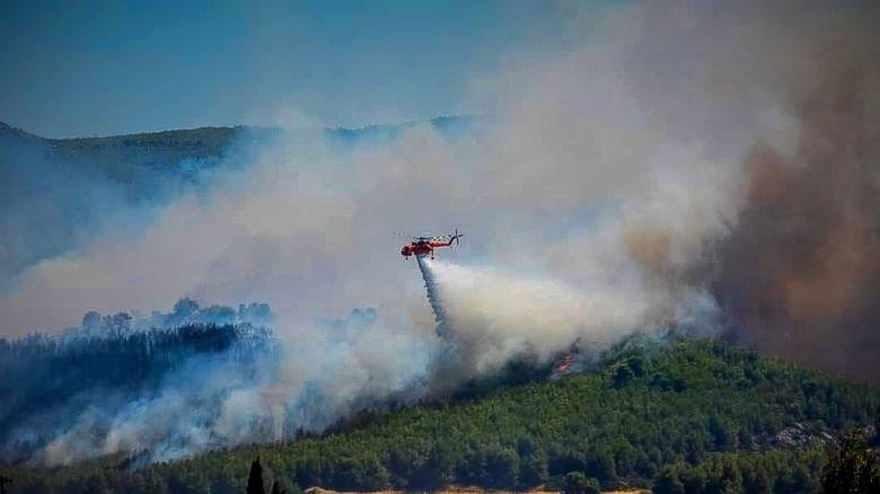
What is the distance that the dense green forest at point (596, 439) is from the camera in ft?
174

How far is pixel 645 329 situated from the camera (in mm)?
62188

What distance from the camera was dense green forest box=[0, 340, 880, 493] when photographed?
5312cm

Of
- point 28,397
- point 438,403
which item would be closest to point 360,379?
point 438,403

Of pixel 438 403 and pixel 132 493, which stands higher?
pixel 438 403

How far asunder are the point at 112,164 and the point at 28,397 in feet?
52.2

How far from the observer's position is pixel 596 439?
5731cm

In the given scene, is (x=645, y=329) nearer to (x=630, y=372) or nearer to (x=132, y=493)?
(x=630, y=372)

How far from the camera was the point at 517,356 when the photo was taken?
199 ft

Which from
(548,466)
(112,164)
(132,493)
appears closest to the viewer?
→ (132,493)

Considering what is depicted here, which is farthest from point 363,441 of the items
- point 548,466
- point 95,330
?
point 95,330

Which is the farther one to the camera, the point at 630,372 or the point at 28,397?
the point at 630,372

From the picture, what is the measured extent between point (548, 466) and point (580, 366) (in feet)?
21.6

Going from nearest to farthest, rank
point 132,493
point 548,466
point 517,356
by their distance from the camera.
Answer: point 132,493, point 548,466, point 517,356

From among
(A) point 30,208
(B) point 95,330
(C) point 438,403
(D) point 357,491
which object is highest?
(A) point 30,208
